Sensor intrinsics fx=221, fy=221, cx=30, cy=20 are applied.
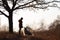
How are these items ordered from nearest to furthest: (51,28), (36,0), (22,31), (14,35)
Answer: (22,31)
(14,35)
(36,0)
(51,28)

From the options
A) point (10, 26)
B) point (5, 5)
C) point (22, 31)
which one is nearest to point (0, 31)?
point (10, 26)

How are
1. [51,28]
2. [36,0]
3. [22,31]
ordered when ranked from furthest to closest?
[51,28] → [36,0] → [22,31]

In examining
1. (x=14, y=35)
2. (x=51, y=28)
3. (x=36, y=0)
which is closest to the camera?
(x=14, y=35)

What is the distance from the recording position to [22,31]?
16.3 meters

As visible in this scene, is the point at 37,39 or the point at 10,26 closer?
the point at 37,39

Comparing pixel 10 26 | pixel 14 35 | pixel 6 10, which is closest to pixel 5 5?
pixel 6 10

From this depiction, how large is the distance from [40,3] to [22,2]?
5.36ft

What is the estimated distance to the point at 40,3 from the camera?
64.2 ft

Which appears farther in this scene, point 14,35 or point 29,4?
point 29,4

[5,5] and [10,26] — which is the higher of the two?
[5,5]

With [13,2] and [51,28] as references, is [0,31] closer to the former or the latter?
[13,2]

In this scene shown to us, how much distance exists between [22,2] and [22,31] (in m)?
4.31

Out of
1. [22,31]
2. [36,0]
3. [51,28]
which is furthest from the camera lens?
[51,28]

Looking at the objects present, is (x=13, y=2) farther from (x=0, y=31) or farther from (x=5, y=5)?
(x=0, y=31)
